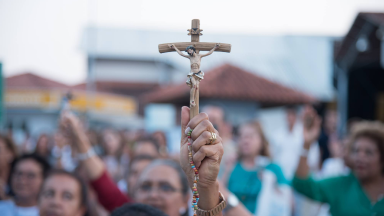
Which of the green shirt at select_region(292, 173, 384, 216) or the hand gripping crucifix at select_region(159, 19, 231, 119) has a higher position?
the hand gripping crucifix at select_region(159, 19, 231, 119)

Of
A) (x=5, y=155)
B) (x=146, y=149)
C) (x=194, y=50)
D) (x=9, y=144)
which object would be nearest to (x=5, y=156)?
(x=5, y=155)

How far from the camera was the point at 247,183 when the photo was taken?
3.88 meters

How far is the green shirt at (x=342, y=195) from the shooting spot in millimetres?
2882

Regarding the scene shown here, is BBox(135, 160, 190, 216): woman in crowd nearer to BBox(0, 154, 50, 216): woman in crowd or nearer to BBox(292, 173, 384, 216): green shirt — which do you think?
BBox(292, 173, 384, 216): green shirt

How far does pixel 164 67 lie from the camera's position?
22484mm

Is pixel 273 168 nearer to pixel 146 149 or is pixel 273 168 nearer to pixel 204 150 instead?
pixel 146 149

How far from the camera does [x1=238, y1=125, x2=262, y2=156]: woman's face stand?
4180 mm

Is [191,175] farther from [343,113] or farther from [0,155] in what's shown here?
[343,113]

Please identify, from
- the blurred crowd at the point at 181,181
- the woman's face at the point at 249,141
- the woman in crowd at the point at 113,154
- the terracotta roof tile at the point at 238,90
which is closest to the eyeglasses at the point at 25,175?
the blurred crowd at the point at 181,181

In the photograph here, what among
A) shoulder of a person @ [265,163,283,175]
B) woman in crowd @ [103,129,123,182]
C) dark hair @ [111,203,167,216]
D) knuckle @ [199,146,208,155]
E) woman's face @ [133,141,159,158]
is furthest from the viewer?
woman in crowd @ [103,129,123,182]

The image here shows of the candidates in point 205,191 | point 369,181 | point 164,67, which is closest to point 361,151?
point 369,181

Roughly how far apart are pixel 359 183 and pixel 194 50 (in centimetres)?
223

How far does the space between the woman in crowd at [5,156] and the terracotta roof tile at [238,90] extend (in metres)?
3.68

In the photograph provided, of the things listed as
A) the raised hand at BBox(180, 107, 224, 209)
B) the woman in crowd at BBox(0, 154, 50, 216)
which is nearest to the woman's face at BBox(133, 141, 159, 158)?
the woman in crowd at BBox(0, 154, 50, 216)
